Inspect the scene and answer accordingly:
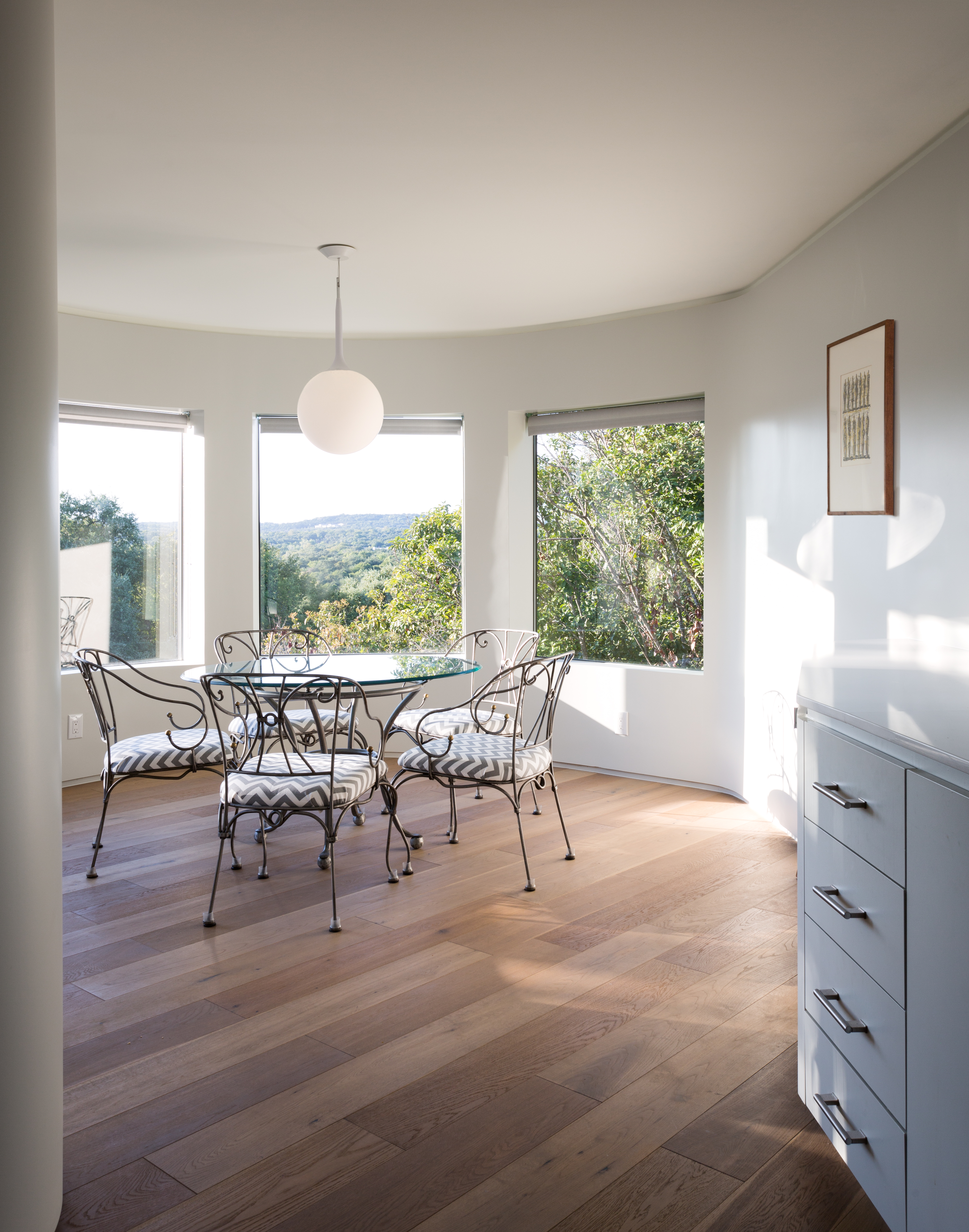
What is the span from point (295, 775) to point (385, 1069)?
112 centimetres

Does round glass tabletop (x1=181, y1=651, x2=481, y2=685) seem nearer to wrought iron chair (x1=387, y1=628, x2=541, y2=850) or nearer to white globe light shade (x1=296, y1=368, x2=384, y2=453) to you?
wrought iron chair (x1=387, y1=628, x2=541, y2=850)

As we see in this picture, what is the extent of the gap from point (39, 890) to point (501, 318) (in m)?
3.99

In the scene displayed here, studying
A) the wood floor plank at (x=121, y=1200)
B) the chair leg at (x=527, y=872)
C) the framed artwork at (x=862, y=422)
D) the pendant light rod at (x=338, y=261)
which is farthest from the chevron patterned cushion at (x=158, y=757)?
the framed artwork at (x=862, y=422)

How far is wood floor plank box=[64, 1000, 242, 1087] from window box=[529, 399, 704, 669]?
313cm

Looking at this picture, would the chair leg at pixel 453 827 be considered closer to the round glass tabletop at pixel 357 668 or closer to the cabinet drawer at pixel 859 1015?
the round glass tabletop at pixel 357 668

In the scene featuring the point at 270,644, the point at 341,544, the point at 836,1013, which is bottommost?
the point at 836,1013

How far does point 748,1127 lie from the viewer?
6.26 feet

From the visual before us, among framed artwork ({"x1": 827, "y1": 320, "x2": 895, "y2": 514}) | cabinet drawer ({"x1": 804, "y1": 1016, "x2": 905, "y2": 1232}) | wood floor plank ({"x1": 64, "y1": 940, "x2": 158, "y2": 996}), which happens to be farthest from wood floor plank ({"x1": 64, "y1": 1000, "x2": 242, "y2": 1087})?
framed artwork ({"x1": 827, "y1": 320, "x2": 895, "y2": 514})

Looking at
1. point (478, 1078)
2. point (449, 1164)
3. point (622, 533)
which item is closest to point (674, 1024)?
point (478, 1078)

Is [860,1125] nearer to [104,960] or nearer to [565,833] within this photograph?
[565,833]

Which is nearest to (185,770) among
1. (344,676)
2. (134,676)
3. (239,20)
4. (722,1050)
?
(344,676)

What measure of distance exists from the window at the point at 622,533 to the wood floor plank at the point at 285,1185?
133 inches

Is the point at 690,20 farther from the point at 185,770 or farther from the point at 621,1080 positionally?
the point at 185,770

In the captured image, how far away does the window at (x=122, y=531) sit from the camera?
5.00 m
